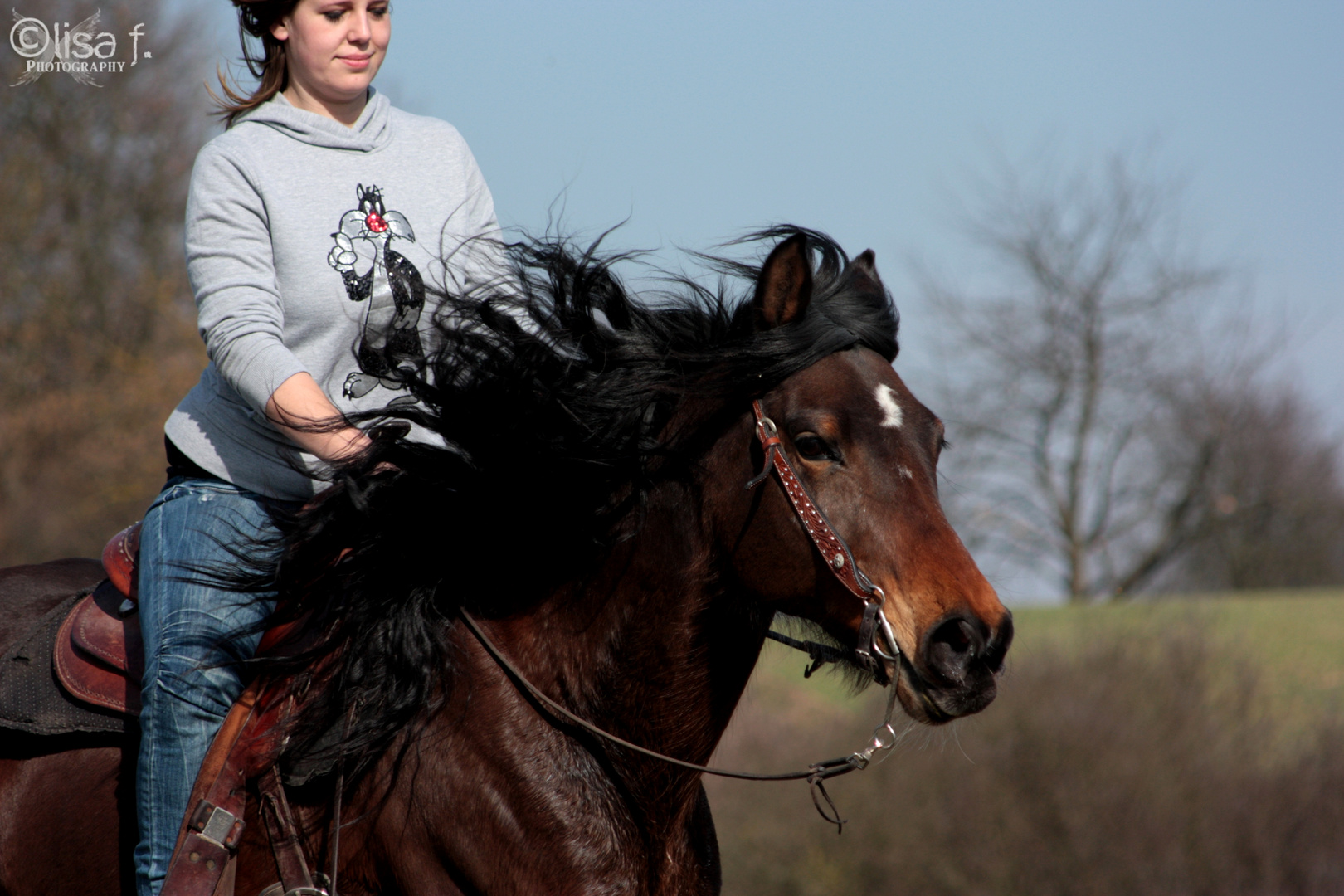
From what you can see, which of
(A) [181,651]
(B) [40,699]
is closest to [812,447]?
(A) [181,651]

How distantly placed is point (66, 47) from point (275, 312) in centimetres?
1774

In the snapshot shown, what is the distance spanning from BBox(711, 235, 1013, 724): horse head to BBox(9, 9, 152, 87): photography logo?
54.5 ft

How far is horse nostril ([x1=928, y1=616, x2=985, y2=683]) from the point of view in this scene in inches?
92.5

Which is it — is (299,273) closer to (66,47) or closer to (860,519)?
(860,519)

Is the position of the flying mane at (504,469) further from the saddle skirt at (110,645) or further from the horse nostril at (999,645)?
the horse nostril at (999,645)

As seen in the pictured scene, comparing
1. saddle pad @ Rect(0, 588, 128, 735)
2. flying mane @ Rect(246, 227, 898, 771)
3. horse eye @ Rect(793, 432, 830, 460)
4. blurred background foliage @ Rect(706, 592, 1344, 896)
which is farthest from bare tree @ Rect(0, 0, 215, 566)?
horse eye @ Rect(793, 432, 830, 460)

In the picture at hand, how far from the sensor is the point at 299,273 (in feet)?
9.61

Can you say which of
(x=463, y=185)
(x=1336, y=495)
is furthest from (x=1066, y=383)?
(x=463, y=185)

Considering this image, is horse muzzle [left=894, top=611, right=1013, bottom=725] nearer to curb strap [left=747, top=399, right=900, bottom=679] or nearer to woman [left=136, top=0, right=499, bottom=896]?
curb strap [left=747, top=399, right=900, bottom=679]

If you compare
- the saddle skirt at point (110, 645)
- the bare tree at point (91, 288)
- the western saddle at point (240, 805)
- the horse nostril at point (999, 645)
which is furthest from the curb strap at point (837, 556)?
the bare tree at point (91, 288)

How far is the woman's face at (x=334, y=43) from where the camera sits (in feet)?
9.92

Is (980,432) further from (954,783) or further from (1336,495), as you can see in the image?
(954,783)

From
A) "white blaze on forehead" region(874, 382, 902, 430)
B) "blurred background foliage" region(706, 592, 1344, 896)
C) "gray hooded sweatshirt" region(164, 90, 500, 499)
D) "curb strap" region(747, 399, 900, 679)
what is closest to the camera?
"curb strap" region(747, 399, 900, 679)

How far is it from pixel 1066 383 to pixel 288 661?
966 inches
